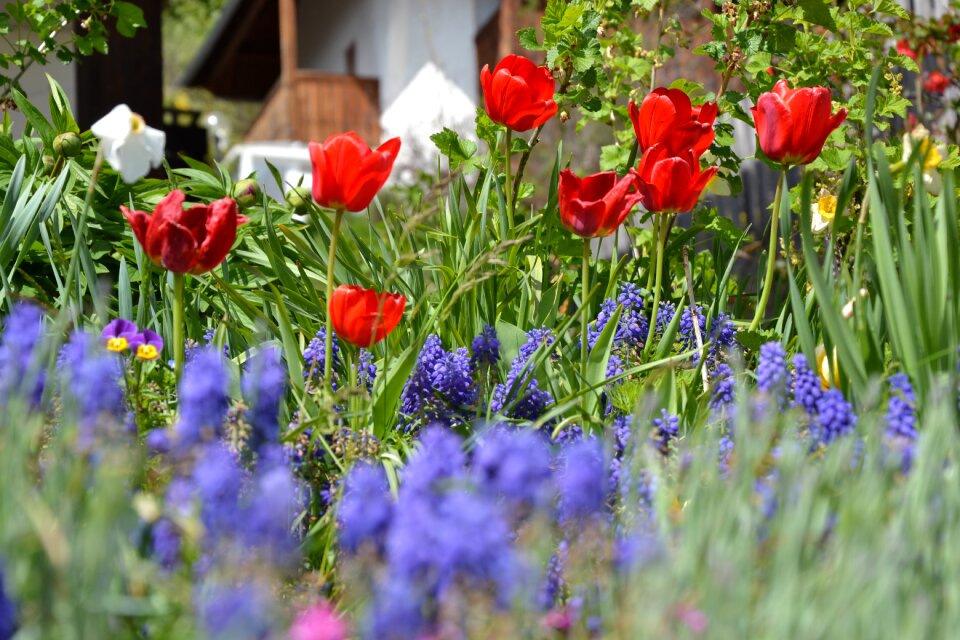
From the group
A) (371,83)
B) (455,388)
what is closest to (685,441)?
(455,388)

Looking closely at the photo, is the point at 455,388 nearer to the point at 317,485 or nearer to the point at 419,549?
the point at 317,485

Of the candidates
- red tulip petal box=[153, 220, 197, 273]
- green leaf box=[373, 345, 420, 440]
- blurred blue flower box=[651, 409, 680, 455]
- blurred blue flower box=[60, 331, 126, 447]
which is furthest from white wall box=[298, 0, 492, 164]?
blurred blue flower box=[60, 331, 126, 447]

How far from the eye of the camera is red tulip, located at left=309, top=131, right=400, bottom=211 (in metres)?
1.62

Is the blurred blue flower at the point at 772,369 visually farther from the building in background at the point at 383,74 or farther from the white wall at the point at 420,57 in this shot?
the white wall at the point at 420,57

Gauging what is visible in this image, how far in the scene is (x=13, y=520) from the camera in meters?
0.85

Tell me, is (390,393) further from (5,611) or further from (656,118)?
(5,611)

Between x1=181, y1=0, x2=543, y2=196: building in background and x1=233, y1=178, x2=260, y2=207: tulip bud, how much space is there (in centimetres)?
760

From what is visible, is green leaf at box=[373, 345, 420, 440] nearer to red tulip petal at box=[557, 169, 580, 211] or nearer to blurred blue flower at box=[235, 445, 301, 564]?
red tulip petal at box=[557, 169, 580, 211]

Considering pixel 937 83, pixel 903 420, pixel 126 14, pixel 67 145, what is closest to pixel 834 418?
pixel 903 420

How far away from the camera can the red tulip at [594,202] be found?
172 cm

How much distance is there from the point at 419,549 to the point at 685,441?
24.1 inches

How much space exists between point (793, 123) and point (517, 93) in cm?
49

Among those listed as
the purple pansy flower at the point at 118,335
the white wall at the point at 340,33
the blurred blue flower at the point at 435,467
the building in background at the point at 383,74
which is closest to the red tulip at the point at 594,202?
the purple pansy flower at the point at 118,335

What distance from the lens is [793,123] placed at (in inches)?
69.6
